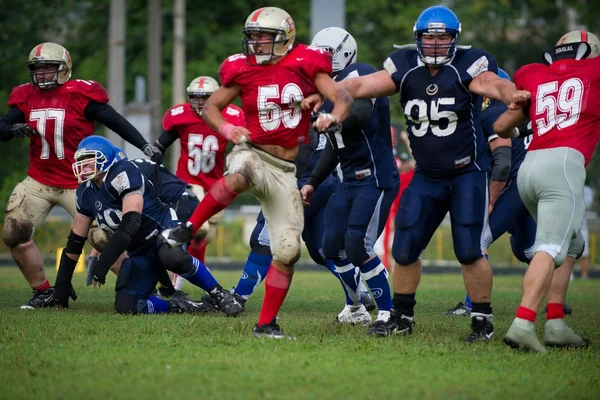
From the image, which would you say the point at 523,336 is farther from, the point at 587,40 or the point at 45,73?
the point at 45,73

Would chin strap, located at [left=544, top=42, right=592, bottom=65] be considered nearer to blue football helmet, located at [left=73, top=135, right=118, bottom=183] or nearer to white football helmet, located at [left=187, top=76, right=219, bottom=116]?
blue football helmet, located at [left=73, top=135, right=118, bottom=183]

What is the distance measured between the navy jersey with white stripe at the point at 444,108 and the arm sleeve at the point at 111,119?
3.24 metres

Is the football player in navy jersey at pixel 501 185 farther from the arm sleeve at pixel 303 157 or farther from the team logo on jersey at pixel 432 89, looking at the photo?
the team logo on jersey at pixel 432 89

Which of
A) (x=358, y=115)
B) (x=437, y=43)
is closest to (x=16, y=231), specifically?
(x=358, y=115)

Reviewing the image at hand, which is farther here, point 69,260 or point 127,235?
point 69,260

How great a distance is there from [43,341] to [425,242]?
2649 millimetres

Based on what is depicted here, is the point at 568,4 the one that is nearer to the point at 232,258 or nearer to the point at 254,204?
the point at 254,204

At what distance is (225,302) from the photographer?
8.05 metres

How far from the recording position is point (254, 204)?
28453mm

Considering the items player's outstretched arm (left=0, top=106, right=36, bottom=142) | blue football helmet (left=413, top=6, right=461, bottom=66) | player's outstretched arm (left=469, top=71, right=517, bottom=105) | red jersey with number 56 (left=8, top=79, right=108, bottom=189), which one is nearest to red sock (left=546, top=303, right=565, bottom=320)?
player's outstretched arm (left=469, top=71, right=517, bottom=105)

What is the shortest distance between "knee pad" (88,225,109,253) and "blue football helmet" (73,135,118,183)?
1108 mm

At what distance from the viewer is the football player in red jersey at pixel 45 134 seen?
8.80 metres

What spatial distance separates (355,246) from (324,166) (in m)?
1.02

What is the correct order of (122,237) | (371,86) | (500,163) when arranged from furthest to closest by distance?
(500,163) < (122,237) < (371,86)
